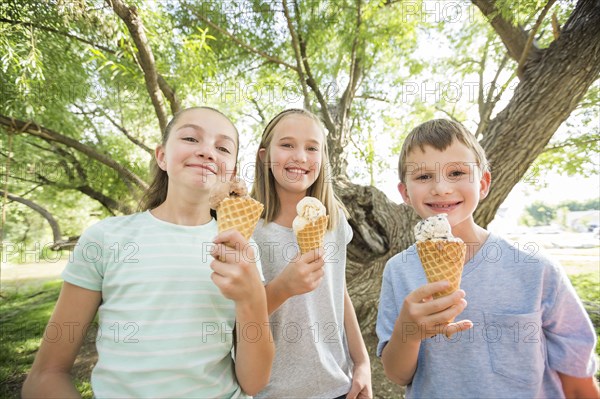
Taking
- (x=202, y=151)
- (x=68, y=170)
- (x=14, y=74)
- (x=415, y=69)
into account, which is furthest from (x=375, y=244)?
(x=68, y=170)

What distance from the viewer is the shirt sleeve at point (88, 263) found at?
1.40 meters

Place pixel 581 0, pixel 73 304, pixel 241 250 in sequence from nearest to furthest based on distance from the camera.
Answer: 1. pixel 241 250
2. pixel 73 304
3. pixel 581 0

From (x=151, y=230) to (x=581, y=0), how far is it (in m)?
5.21

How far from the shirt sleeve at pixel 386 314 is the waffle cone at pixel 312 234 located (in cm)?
45

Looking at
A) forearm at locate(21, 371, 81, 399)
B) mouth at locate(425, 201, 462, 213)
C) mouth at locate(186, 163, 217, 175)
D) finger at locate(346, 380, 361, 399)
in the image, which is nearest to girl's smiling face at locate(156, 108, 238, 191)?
mouth at locate(186, 163, 217, 175)

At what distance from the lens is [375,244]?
4609mm

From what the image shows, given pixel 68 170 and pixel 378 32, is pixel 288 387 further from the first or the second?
pixel 68 170

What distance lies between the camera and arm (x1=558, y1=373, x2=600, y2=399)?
135cm

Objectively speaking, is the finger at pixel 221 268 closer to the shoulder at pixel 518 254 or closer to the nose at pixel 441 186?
→ the nose at pixel 441 186

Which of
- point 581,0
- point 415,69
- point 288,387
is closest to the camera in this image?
point 288,387

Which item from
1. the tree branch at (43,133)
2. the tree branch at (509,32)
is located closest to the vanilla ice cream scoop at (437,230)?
the tree branch at (509,32)

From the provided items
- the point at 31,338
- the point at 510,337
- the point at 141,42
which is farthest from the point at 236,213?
the point at 31,338

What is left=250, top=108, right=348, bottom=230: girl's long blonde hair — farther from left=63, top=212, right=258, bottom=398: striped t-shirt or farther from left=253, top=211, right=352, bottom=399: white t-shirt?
left=63, top=212, right=258, bottom=398: striped t-shirt

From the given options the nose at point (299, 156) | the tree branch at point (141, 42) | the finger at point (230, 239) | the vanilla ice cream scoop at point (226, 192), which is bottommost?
the finger at point (230, 239)
